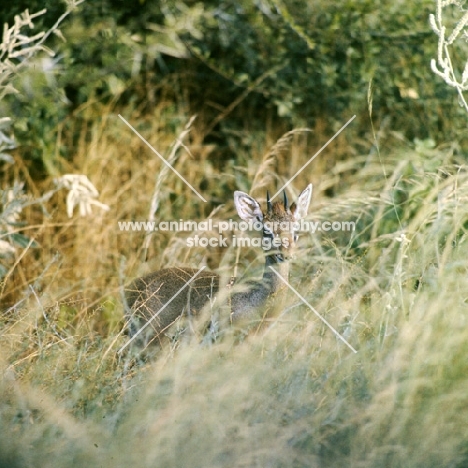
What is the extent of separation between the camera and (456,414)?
3932mm

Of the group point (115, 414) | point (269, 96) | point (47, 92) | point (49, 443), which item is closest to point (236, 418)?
point (115, 414)

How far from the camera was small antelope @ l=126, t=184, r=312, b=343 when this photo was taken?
5.95 m

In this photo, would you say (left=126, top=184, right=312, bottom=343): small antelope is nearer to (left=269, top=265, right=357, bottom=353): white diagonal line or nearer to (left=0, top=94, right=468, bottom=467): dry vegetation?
(left=269, top=265, right=357, bottom=353): white diagonal line

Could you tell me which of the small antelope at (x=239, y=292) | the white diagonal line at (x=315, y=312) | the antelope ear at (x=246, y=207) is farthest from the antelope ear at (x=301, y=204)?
the white diagonal line at (x=315, y=312)

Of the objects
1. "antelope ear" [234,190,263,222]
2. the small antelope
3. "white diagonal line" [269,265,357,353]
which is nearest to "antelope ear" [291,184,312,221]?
the small antelope

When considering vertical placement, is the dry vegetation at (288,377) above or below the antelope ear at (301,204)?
below

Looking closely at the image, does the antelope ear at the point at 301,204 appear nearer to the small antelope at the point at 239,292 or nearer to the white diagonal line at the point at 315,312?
the small antelope at the point at 239,292

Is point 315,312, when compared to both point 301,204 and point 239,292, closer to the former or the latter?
point 239,292

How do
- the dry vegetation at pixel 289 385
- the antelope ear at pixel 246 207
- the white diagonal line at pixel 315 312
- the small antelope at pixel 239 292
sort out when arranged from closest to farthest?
the dry vegetation at pixel 289 385, the white diagonal line at pixel 315 312, the small antelope at pixel 239 292, the antelope ear at pixel 246 207

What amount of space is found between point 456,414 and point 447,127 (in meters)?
4.49

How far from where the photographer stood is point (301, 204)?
6.18 meters

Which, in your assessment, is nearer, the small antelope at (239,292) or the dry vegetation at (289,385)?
the dry vegetation at (289,385)

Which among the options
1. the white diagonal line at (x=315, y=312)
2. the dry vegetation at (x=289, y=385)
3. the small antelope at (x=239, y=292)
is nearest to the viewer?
the dry vegetation at (x=289, y=385)

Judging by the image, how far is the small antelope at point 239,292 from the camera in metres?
5.95
